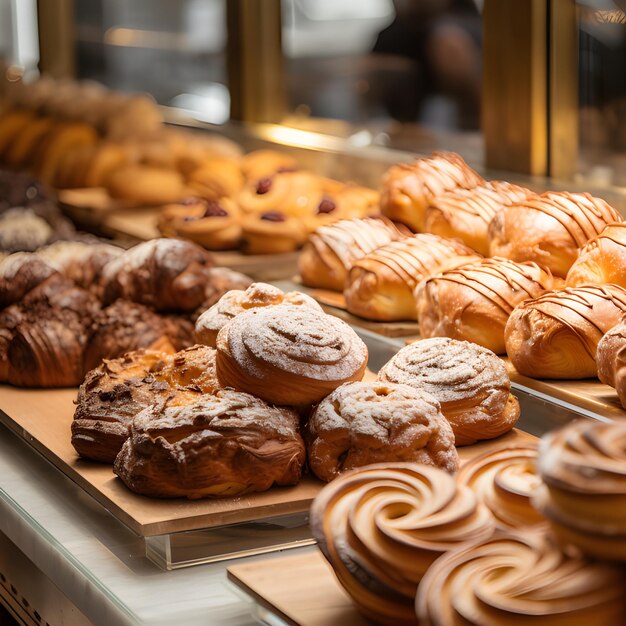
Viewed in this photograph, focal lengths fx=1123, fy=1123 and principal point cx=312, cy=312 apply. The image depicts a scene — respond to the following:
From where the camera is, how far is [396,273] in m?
2.55

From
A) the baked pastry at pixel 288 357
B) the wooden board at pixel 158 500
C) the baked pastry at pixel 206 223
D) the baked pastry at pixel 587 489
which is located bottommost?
the wooden board at pixel 158 500

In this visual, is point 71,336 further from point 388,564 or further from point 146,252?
point 388,564

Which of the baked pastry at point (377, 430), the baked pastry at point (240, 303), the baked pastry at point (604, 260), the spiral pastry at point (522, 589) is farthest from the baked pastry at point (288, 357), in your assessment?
the spiral pastry at point (522, 589)

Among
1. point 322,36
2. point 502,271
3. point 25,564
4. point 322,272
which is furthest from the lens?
point 322,36

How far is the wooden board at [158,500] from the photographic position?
164 cm

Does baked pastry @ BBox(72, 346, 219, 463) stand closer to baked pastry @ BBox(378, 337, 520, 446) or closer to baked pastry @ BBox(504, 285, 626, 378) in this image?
baked pastry @ BBox(378, 337, 520, 446)

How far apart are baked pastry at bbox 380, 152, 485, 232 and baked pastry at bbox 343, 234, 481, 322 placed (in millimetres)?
292

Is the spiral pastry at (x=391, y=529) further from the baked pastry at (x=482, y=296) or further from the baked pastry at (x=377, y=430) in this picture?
the baked pastry at (x=482, y=296)

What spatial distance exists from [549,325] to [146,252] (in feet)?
3.23

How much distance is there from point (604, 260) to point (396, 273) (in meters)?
0.51

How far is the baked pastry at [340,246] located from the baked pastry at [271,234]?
1.54 ft

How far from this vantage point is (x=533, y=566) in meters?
1.08

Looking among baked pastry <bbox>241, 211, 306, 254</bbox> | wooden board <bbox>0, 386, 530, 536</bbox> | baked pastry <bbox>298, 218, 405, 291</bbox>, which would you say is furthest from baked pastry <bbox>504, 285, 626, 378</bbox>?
baked pastry <bbox>241, 211, 306, 254</bbox>

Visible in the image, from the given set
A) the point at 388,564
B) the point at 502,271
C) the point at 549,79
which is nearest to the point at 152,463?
the point at 388,564
